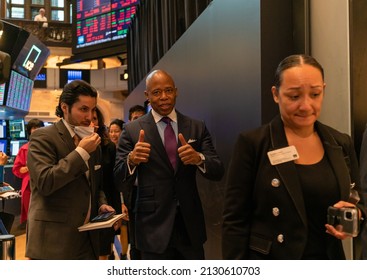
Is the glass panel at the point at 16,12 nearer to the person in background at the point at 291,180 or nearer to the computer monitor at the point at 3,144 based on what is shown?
the computer monitor at the point at 3,144

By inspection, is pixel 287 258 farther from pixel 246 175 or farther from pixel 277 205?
pixel 246 175

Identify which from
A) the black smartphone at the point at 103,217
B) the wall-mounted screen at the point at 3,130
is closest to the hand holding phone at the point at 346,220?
the black smartphone at the point at 103,217

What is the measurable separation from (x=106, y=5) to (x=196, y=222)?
29.7 feet

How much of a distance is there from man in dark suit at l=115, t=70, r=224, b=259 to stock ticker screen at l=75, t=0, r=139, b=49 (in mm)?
7690

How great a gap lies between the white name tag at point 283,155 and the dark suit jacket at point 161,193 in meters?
0.74

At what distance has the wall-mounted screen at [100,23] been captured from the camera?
9789 mm

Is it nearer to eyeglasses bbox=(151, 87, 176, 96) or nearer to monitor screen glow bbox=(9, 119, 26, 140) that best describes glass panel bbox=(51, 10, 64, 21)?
monitor screen glow bbox=(9, 119, 26, 140)

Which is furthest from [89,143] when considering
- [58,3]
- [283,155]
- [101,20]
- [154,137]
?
[58,3]

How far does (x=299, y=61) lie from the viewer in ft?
4.34

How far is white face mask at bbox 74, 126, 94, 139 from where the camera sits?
2.02 m

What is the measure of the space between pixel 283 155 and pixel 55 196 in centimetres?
110

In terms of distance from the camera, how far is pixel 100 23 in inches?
404

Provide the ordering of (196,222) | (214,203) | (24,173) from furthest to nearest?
1. (24,173)
2. (214,203)
3. (196,222)

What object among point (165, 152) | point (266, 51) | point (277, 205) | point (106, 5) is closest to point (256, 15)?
point (266, 51)
